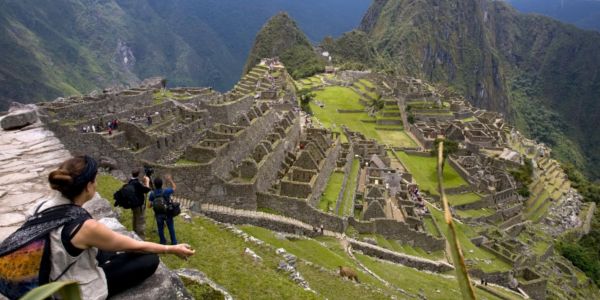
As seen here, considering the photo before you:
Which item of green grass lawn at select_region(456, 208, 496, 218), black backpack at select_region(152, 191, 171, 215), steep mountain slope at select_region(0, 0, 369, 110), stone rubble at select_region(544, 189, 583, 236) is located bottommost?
stone rubble at select_region(544, 189, 583, 236)

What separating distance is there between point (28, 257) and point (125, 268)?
136cm

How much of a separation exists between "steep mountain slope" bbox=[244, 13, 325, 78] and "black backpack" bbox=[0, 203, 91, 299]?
109 m

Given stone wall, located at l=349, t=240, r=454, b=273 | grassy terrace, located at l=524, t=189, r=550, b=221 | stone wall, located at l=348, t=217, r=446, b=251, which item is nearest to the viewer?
stone wall, located at l=349, t=240, r=454, b=273

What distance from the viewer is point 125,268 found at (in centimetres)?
534

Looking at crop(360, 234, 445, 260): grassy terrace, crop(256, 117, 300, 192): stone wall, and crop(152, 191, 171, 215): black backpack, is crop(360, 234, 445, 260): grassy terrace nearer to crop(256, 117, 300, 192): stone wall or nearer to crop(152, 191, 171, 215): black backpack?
crop(256, 117, 300, 192): stone wall

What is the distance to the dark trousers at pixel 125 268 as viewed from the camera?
5.23 m

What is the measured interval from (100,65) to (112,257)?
414 feet

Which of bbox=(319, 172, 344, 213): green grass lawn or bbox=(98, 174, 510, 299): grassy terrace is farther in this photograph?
bbox=(319, 172, 344, 213): green grass lawn

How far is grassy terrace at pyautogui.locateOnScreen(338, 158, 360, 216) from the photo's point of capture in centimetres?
2694

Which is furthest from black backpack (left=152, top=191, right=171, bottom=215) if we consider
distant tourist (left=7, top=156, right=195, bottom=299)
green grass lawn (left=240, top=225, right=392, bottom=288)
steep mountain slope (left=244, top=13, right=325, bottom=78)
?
steep mountain slope (left=244, top=13, right=325, bottom=78)

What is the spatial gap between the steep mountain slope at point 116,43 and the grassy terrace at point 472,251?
2747 inches

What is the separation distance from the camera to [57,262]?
14.0ft

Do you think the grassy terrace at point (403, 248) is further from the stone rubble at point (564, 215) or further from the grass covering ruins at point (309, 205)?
the stone rubble at point (564, 215)

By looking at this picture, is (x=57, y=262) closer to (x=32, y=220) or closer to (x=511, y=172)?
(x=32, y=220)
